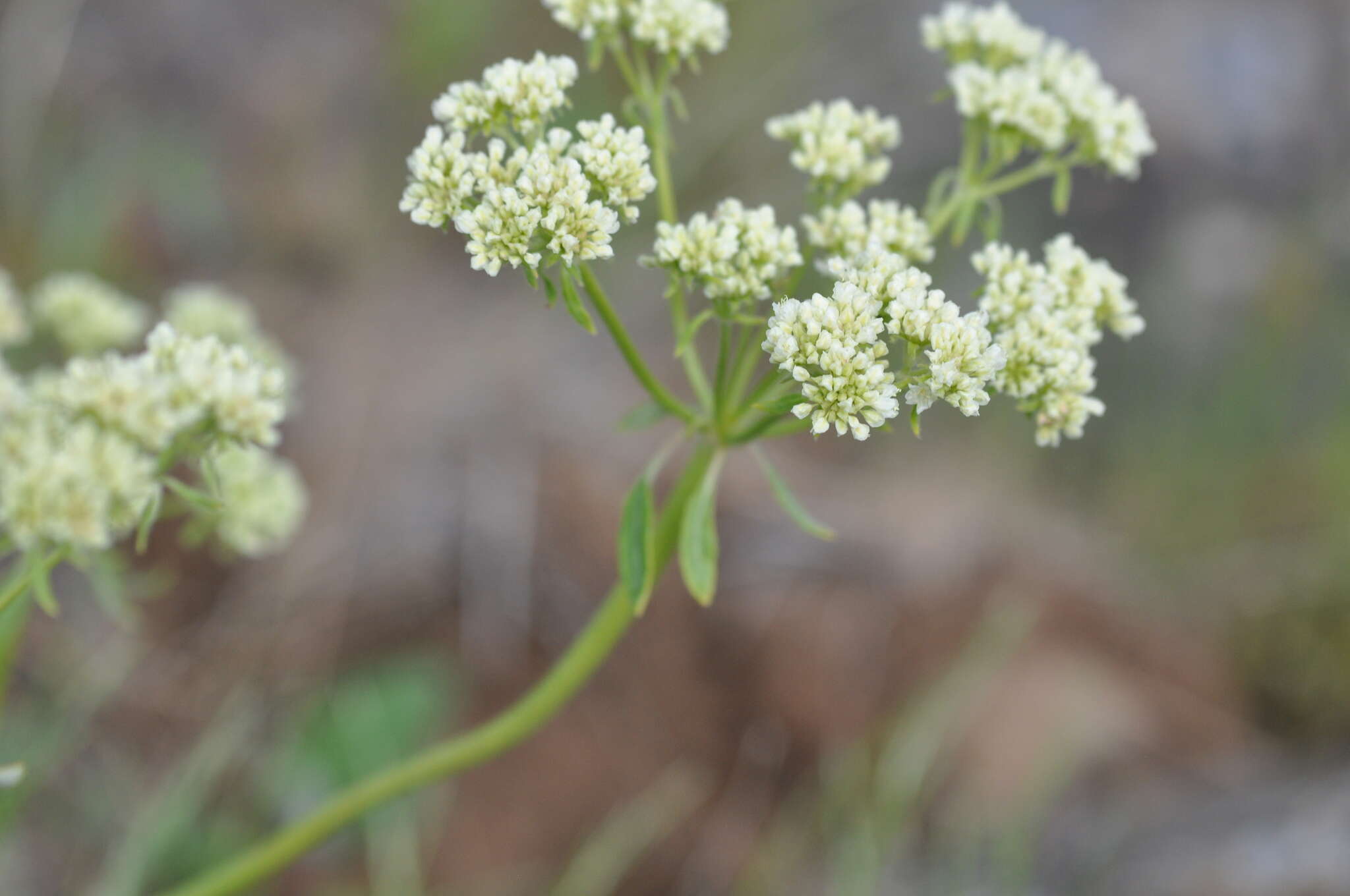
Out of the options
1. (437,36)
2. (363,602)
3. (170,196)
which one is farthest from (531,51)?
(363,602)

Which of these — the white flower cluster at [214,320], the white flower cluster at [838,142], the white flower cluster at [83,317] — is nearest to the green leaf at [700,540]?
the white flower cluster at [838,142]

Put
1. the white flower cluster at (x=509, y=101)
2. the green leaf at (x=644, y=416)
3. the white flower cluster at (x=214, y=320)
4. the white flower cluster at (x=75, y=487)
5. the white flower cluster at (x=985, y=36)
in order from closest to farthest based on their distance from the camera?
1. the white flower cluster at (x=75, y=487)
2. the white flower cluster at (x=509, y=101)
3. the green leaf at (x=644, y=416)
4. the white flower cluster at (x=985, y=36)
5. the white flower cluster at (x=214, y=320)

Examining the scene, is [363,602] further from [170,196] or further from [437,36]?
[437,36]

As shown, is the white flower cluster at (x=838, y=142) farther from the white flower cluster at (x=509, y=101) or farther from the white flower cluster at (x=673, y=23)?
the white flower cluster at (x=509, y=101)

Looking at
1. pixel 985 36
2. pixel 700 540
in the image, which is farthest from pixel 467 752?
pixel 985 36

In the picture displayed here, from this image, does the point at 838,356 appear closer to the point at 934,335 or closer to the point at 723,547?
the point at 934,335

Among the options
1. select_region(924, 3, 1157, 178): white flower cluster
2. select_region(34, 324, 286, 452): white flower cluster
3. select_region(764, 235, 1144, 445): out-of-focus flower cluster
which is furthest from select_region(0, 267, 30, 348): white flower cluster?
select_region(924, 3, 1157, 178): white flower cluster
